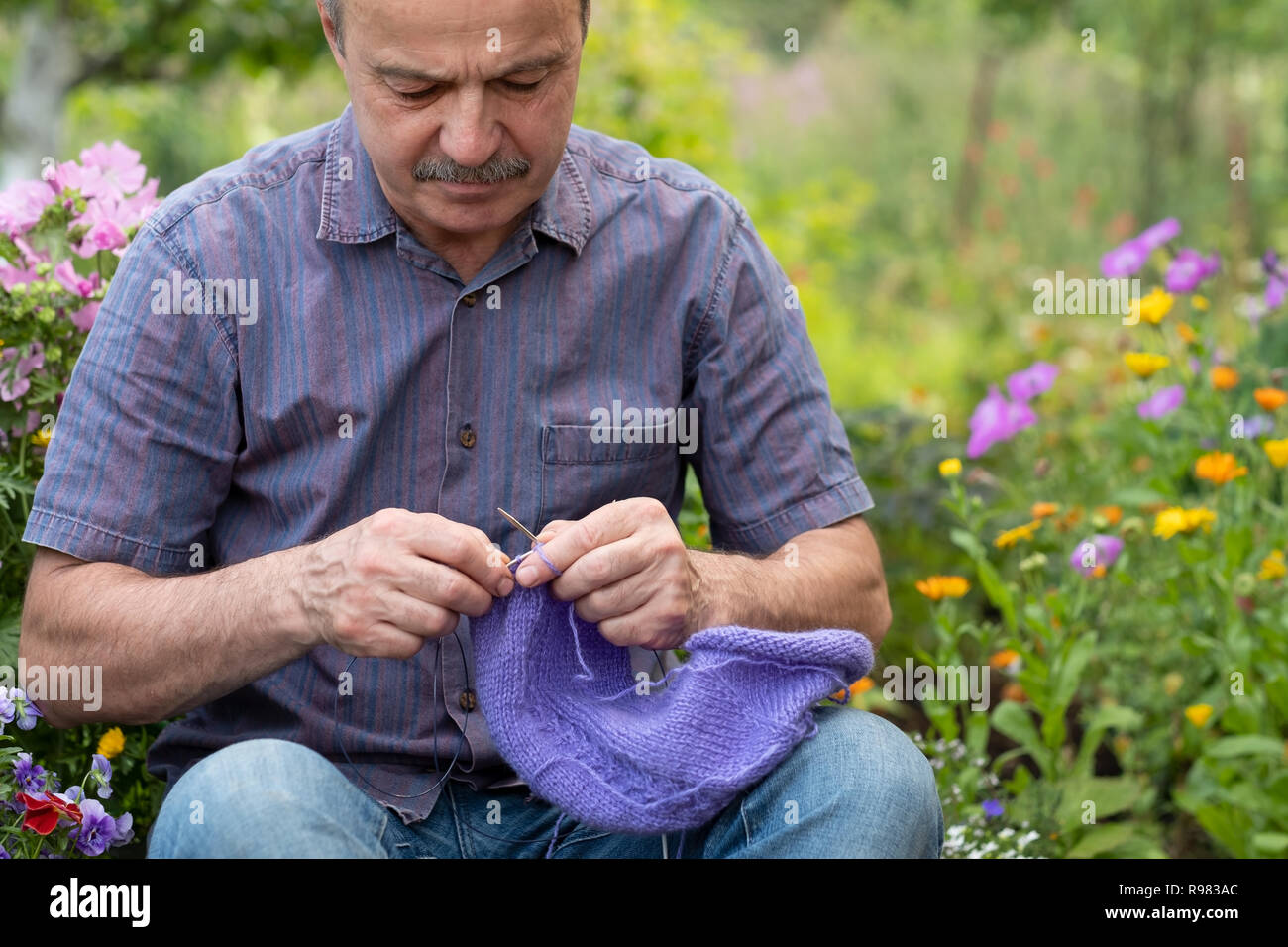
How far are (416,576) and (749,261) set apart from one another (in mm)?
775

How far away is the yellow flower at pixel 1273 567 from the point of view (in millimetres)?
2537

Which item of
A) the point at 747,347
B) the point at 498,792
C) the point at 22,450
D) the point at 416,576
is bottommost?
the point at 498,792

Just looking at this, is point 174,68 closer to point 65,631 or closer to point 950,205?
point 950,205

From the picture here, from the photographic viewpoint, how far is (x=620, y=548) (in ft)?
5.29

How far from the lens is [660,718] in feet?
5.38

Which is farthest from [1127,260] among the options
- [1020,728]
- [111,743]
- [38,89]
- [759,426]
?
[38,89]

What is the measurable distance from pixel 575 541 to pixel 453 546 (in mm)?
149

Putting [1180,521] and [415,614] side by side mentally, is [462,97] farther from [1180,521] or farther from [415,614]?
[1180,521]

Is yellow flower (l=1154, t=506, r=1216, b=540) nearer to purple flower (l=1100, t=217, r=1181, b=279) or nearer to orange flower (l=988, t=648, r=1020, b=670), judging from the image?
orange flower (l=988, t=648, r=1020, b=670)

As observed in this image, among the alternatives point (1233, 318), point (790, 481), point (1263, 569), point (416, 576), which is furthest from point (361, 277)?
point (1233, 318)

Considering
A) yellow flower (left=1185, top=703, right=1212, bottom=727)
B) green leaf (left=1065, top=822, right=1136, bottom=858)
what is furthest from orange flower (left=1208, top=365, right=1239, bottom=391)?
green leaf (left=1065, top=822, right=1136, bottom=858)

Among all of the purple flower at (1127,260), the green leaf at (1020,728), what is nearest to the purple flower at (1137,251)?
the purple flower at (1127,260)

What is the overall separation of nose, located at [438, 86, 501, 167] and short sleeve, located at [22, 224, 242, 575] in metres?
0.39

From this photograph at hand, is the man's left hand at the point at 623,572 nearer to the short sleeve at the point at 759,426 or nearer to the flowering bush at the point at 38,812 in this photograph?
the short sleeve at the point at 759,426
